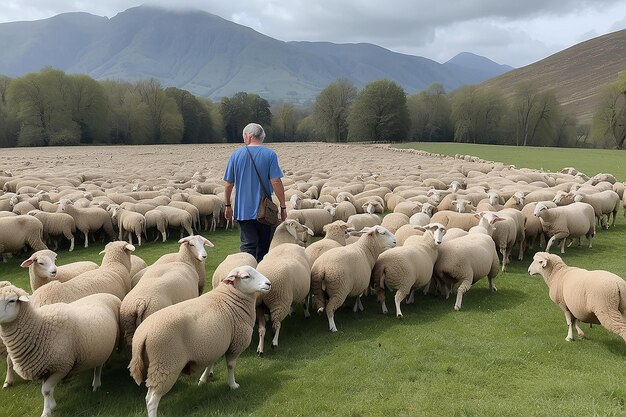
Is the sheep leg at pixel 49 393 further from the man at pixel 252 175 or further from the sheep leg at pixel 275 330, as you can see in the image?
the man at pixel 252 175

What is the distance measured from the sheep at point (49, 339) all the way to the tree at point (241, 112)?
87.5 metres

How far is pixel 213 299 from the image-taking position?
5.21 meters

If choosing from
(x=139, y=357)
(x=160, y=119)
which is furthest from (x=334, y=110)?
(x=139, y=357)

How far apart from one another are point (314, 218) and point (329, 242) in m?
4.84

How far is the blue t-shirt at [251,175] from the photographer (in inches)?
270

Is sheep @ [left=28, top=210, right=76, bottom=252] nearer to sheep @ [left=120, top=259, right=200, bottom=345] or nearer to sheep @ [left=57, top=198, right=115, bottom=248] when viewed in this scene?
sheep @ [left=57, top=198, right=115, bottom=248]

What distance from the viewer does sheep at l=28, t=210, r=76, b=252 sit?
474 inches

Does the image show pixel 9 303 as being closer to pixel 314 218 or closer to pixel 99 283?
pixel 99 283

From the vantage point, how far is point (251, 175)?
6910mm

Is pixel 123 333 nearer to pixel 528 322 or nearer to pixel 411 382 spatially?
pixel 411 382

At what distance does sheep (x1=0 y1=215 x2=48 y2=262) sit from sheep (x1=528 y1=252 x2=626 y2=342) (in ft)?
37.8

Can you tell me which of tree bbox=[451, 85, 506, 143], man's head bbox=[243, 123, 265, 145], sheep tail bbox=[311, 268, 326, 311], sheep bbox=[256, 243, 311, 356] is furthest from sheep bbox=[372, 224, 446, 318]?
tree bbox=[451, 85, 506, 143]

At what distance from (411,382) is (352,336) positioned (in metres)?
1.51

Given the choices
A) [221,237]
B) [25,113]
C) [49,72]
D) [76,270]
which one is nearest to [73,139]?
[25,113]
